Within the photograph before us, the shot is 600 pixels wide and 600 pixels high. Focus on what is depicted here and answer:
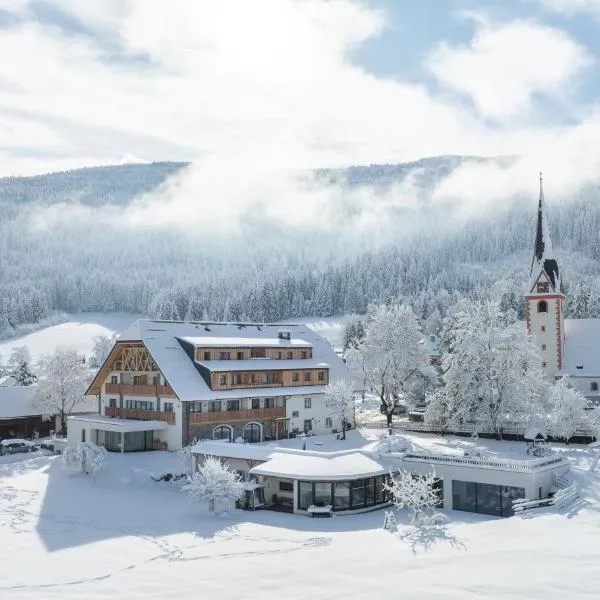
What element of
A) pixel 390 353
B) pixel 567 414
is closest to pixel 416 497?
pixel 567 414

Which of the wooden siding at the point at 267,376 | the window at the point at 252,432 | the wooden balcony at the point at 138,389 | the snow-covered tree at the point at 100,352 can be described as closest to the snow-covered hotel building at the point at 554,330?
the wooden siding at the point at 267,376

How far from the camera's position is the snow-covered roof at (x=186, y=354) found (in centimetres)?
5622

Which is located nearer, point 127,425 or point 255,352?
point 127,425

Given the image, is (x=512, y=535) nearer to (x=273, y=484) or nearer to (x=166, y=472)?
(x=273, y=484)

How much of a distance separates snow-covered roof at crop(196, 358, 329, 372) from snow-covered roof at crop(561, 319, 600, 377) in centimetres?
2963

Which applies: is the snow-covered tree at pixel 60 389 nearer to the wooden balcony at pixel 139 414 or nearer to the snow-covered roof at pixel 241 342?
the wooden balcony at pixel 139 414

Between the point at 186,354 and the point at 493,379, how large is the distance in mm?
24867

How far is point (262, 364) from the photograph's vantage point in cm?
6162

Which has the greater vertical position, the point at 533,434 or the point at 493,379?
the point at 493,379

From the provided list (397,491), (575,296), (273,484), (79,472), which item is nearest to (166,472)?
(79,472)

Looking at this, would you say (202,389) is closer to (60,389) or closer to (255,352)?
(255,352)

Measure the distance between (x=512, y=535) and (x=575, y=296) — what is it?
13356 cm

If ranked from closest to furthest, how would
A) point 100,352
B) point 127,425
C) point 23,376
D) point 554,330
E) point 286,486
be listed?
point 286,486 < point 127,425 < point 554,330 < point 23,376 < point 100,352

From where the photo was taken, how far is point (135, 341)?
59625mm
